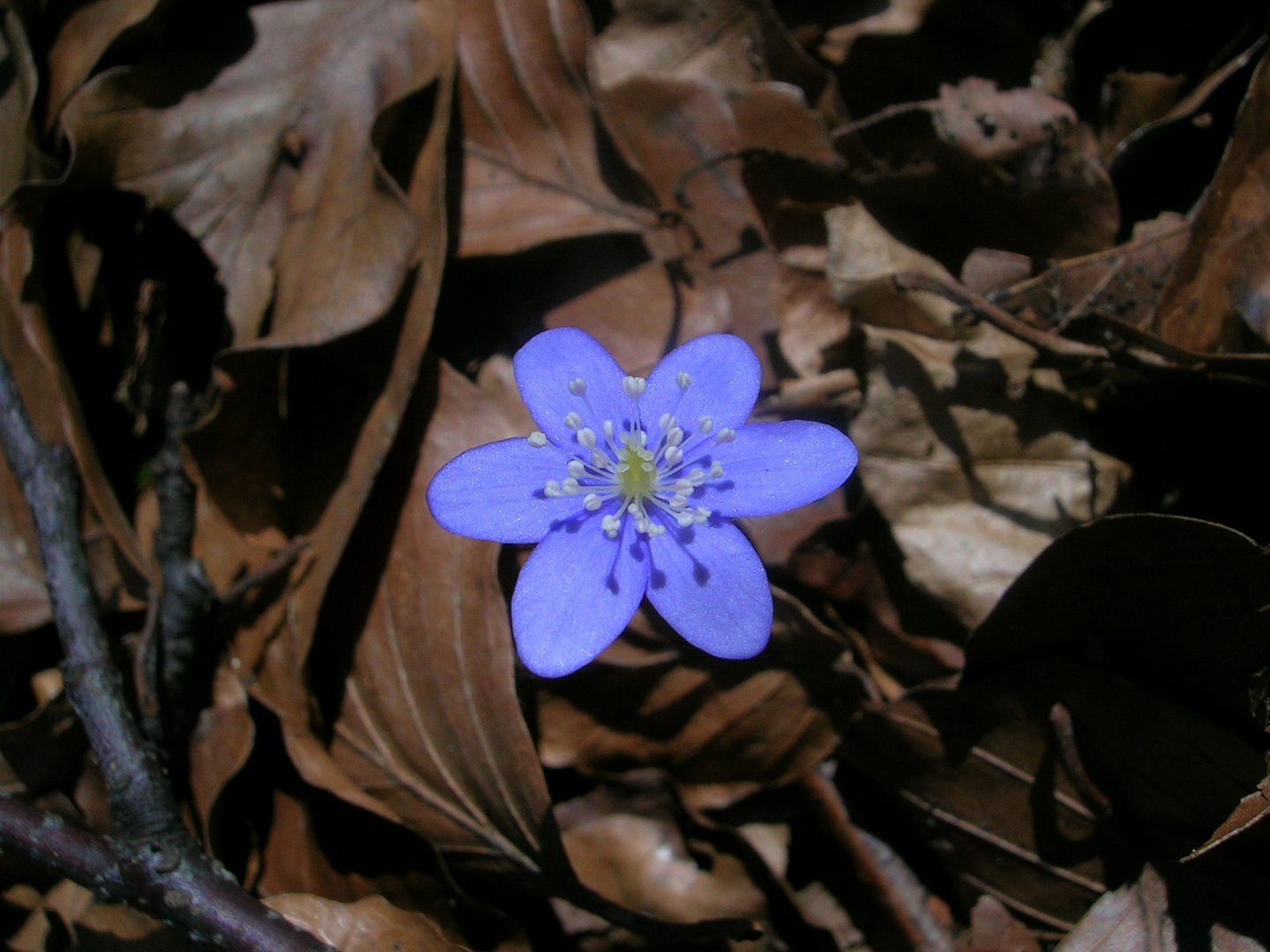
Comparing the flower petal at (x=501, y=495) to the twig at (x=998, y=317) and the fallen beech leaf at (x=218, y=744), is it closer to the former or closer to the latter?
the fallen beech leaf at (x=218, y=744)

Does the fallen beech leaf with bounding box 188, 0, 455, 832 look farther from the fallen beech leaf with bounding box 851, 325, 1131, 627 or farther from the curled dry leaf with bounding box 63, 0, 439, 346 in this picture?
the fallen beech leaf with bounding box 851, 325, 1131, 627

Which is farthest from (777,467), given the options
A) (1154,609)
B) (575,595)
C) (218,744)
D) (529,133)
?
(218,744)

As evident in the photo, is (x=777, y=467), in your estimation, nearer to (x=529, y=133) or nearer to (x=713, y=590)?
(x=713, y=590)

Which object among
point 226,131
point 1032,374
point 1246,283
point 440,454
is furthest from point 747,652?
point 226,131

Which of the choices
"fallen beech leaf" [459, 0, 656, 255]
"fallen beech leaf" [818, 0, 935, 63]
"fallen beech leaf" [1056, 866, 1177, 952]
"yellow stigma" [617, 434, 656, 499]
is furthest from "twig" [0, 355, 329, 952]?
"fallen beech leaf" [818, 0, 935, 63]

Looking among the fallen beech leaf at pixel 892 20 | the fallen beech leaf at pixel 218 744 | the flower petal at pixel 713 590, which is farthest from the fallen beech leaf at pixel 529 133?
the fallen beech leaf at pixel 218 744

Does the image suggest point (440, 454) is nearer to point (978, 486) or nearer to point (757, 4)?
point (978, 486)
